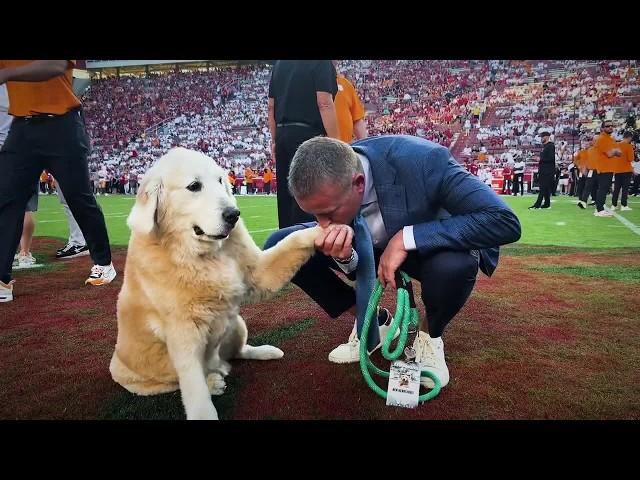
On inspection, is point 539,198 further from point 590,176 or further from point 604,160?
point 604,160

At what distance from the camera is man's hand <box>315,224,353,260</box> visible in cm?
180

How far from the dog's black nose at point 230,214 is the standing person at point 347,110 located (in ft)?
7.39

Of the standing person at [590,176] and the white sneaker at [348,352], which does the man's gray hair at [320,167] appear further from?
the standing person at [590,176]

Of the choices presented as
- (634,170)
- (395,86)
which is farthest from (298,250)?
(634,170)

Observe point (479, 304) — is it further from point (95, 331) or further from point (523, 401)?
point (95, 331)

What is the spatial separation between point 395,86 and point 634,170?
3.73 metres

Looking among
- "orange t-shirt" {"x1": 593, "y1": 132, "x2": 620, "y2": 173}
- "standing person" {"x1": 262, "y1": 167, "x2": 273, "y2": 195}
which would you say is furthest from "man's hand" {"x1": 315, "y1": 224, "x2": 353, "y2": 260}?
"standing person" {"x1": 262, "y1": 167, "x2": 273, "y2": 195}

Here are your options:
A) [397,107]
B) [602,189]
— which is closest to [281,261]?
[397,107]

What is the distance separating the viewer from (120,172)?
217 inches

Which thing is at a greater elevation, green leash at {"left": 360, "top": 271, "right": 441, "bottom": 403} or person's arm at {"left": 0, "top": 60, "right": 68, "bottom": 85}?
person's arm at {"left": 0, "top": 60, "right": 68, "bottom": 85}

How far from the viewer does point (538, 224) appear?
7418mm

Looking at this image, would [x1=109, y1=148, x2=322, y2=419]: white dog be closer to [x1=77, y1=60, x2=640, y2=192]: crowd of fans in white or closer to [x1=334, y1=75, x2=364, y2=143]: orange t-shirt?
[x1=77, y1=60, x2=640, y2=192]: crowd of fans in white

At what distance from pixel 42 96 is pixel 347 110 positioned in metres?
2.43
